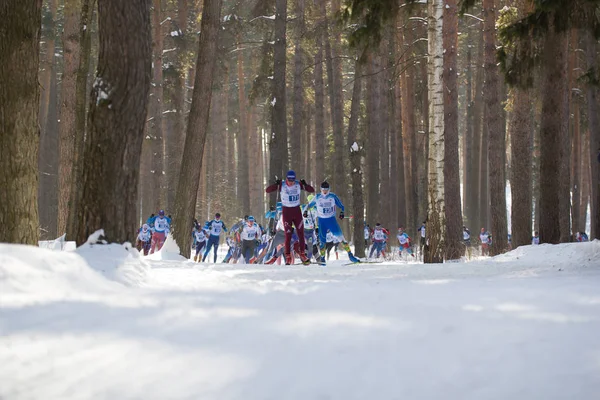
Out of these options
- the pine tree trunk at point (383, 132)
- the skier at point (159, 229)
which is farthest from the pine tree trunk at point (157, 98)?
the pine tree trunk at point (383, 132)

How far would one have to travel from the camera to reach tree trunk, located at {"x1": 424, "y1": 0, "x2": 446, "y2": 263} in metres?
11.5

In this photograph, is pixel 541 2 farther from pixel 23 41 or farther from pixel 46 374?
pixel 46 374

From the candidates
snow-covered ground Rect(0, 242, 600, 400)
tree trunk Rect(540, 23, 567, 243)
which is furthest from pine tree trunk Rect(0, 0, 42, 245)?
tree trunk Rect(540, 23, 567, 243)

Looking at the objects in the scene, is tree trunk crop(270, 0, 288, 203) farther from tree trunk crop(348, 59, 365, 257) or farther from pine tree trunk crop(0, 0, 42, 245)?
pine tree trunk crop(0, 0, 42, 245)

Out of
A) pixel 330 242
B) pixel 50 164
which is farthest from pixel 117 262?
pixel 50 164

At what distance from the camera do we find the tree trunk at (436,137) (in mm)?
11469

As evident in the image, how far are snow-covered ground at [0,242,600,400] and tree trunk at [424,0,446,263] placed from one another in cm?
603

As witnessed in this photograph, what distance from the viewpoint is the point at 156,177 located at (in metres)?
23.6

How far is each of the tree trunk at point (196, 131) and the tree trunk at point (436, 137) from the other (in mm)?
4175

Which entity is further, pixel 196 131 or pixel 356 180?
pixel 356 180

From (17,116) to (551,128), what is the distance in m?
8.45

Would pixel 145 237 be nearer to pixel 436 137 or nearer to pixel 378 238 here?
pixel 378 238

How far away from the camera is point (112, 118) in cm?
650

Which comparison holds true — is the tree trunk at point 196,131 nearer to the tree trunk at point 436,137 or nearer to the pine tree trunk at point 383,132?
the tree trunk at point 436,137
